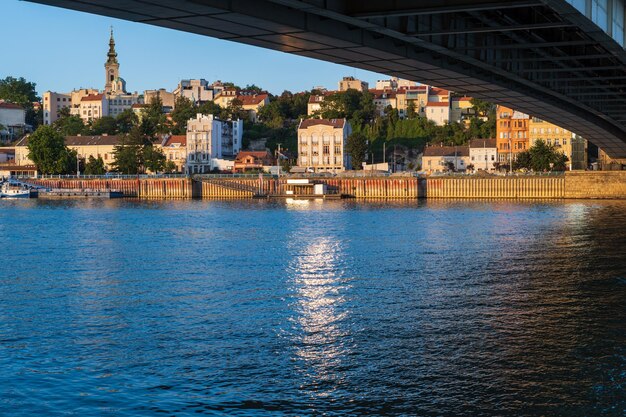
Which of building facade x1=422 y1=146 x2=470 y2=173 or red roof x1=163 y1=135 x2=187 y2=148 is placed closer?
building facade x1=422 y1=146 x2=470 y2=173

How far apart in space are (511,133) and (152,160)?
7043 cm

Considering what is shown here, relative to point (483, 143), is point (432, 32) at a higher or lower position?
lower

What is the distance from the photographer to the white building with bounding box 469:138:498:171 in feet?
586

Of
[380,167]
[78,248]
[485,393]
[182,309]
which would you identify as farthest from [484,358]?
[380,167]

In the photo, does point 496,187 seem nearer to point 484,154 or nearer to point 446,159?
point 484,154

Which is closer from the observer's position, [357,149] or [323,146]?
[357,149]

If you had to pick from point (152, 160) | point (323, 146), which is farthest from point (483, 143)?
point (152, 160)

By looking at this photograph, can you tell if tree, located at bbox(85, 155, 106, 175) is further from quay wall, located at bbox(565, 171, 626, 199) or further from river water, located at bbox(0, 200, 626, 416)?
river water, located at bbox(0, 200, 626, 416)

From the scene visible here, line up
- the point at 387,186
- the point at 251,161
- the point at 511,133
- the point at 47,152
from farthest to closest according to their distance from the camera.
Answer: the point at 251,161 < the point at 511,133 < the point at 47,152 < the point at 387,186

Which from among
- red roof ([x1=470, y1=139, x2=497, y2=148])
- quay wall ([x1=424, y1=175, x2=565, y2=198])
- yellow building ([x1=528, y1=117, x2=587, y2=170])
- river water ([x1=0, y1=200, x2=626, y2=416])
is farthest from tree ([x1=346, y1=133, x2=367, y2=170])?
river water ([x1=0, y1=200, x2=626, y2=416])

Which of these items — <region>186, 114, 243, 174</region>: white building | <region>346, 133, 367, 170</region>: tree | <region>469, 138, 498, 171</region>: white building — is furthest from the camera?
<region>186, 114, 243, 174</region>: white building

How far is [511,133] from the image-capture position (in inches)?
6919

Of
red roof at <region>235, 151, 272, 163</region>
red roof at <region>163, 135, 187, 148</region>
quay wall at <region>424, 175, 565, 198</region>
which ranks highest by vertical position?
red roof at <region>163, 135, 187, 148</region>

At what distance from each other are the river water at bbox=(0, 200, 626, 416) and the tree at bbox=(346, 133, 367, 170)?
117 meters
